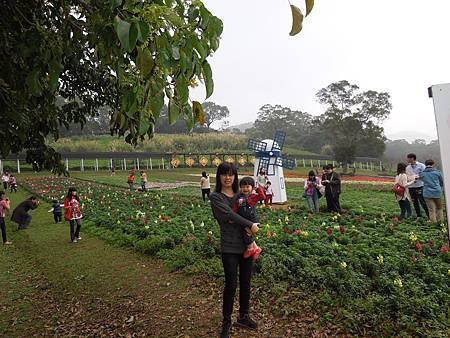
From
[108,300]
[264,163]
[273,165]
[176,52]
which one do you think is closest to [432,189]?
[108,300]

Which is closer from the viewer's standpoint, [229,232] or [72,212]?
[229,232]

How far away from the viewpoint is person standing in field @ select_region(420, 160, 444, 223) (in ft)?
30.8

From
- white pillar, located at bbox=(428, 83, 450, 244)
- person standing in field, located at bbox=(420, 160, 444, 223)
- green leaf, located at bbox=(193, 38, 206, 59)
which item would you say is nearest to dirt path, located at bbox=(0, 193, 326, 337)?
white pillar, located at bbox=(428, 83, 450, 244)

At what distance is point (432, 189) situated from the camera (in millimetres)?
9383

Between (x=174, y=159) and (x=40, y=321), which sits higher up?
(x=174, y=159)

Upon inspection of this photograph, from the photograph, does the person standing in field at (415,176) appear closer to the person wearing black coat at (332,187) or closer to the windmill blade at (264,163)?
the person wearing black coat at (332,187)

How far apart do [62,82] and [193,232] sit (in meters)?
5.19

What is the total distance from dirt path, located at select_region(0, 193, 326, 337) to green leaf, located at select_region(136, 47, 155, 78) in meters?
3.69

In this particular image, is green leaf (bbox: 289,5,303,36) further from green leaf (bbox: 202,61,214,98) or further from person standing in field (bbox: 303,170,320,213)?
person standing in field (bbox: 303,170,320,213)

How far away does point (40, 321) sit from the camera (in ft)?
18.1

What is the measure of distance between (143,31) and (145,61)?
22 cm

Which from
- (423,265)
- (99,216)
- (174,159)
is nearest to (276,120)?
(174,159)

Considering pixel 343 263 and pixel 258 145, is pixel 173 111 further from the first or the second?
pixel 258 145

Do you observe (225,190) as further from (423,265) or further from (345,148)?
(345,148)
